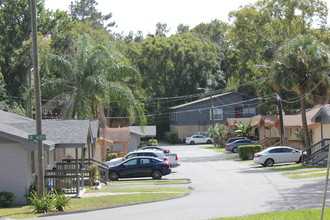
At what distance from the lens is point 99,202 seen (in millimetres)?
21812

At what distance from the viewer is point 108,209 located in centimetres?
2008

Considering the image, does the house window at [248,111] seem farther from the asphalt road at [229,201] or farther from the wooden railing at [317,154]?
the asphalt road at [229,201]

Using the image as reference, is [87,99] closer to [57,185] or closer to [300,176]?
[57,185]

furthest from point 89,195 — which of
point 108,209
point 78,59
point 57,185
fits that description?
point 78,59

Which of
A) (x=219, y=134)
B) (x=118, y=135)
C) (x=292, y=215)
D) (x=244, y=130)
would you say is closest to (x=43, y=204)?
(x=292, y=215)

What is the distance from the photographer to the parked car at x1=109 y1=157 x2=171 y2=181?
34.4 metres

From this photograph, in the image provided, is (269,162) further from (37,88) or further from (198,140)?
(198,140)

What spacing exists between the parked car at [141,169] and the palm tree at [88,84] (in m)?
3.98

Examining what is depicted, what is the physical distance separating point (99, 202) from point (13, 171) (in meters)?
4.09

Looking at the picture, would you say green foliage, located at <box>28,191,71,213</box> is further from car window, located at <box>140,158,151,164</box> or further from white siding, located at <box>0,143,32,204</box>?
car window, located at <box>140,158,151,164</box>

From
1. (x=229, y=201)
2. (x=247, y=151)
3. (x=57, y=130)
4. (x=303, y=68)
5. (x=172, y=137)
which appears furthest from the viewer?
(x=172, y=137)

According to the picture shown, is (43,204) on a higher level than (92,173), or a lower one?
lower

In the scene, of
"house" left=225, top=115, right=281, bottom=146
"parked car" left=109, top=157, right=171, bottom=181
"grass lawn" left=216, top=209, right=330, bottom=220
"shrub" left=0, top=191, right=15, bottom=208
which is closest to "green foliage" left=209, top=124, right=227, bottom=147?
"house" left=225, top=115, right=281, bottom=146

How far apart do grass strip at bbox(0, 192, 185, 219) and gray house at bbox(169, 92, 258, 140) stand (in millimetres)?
62477
